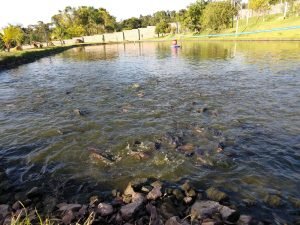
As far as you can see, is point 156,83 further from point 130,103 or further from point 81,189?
point 81,189

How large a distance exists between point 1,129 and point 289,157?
1270cm

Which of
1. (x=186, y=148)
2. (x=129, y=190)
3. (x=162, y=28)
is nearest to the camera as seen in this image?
(x=129, y=190)

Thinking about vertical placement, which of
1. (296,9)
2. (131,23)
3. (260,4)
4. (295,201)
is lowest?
(295,201)

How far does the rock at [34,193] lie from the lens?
745 cm

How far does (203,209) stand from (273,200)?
2.04 meters

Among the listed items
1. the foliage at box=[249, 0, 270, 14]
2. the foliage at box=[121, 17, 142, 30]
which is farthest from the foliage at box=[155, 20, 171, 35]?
the foliage at box=[249, 0, 270, 14]

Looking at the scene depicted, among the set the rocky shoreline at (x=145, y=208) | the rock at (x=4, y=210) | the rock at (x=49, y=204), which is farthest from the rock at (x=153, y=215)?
the rock at (x=4, y=210)

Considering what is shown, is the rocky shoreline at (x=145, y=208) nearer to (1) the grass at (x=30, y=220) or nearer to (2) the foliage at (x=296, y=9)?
(1) the grass at (x=30, y=220)

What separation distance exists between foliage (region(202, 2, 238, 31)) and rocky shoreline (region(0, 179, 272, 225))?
84.8 m

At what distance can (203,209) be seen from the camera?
631 cm

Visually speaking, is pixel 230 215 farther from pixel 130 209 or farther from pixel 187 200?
pixel 130 209

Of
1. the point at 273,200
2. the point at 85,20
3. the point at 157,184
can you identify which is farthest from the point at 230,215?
the point at 85,20

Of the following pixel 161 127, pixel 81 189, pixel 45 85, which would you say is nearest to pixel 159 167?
pixel 81 189

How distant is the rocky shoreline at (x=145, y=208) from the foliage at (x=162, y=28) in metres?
116
